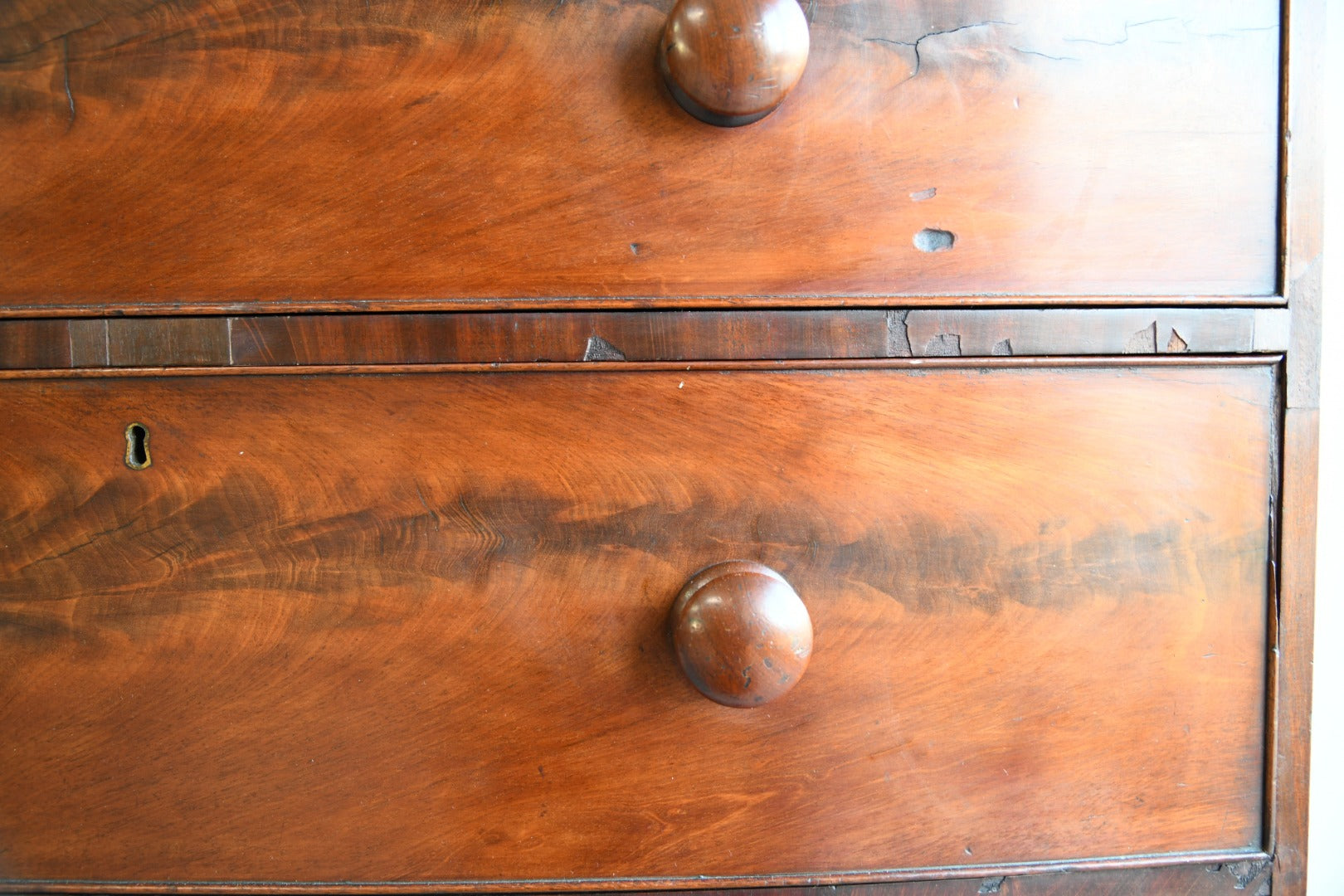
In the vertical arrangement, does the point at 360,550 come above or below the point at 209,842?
above

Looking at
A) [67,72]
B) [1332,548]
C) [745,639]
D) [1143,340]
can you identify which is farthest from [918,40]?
[1332,548]

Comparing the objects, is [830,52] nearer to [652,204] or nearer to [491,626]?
[652,204]

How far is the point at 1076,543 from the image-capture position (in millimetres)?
394

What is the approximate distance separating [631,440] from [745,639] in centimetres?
11

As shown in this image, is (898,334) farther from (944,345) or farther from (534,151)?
(534,151)

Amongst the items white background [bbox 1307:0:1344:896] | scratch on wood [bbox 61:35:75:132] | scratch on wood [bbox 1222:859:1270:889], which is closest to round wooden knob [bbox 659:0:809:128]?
scratch on wood [bbox 61:35:75:132]

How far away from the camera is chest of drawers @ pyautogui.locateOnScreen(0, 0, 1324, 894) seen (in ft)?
1.23

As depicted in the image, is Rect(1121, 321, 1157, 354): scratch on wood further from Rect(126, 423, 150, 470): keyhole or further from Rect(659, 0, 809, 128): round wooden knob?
Rect(126, 423, 150, 470): keyhole

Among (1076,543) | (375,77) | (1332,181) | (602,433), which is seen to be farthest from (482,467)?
(1332,181)

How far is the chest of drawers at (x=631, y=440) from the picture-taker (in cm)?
38

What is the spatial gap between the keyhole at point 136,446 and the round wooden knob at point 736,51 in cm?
31

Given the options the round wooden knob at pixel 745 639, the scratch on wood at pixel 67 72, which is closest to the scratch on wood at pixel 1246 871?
the round wooden knob at pixel 745 639

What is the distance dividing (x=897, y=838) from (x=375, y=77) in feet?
1.50

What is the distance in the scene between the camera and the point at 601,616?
1.28ft
